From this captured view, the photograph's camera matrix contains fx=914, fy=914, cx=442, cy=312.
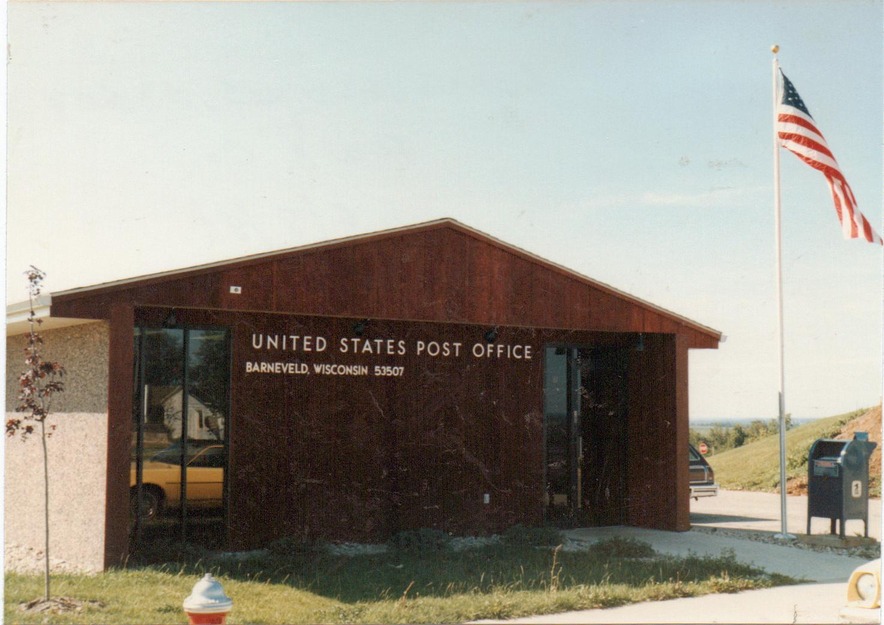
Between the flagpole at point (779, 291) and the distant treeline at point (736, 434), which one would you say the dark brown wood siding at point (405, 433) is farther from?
the distant treeline at point (736, 434)

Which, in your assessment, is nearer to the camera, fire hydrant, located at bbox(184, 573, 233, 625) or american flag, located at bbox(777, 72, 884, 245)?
fire hydrant, located at bbox(184, 573, 233, 625)

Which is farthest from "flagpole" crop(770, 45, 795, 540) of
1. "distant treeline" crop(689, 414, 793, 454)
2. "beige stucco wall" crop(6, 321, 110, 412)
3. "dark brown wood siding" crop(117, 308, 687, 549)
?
"distant treeline" crop(689, 414, 793, 454)

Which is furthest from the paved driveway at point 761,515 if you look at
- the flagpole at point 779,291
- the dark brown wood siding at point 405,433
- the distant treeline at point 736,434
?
the distant treeline at point 736,434

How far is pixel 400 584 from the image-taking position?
33.3ft

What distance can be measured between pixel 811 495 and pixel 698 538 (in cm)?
196

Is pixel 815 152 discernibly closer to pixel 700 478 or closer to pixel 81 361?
pixel 700 478

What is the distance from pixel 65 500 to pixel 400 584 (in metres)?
4.45

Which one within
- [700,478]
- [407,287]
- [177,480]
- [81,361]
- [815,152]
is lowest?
[700,478]

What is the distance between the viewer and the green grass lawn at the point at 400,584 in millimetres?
8773

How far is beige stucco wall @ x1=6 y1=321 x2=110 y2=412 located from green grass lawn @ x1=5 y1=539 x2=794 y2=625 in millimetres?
2087

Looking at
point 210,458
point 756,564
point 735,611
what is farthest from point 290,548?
point 756,564

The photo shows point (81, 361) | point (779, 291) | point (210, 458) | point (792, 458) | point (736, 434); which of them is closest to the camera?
point (81, 361)

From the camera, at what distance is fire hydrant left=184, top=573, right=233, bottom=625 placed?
6.18m

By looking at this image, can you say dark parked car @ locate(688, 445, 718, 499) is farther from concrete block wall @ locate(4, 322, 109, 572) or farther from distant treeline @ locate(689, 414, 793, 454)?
distant treeline @ locate(689, 414, 793, 454)
